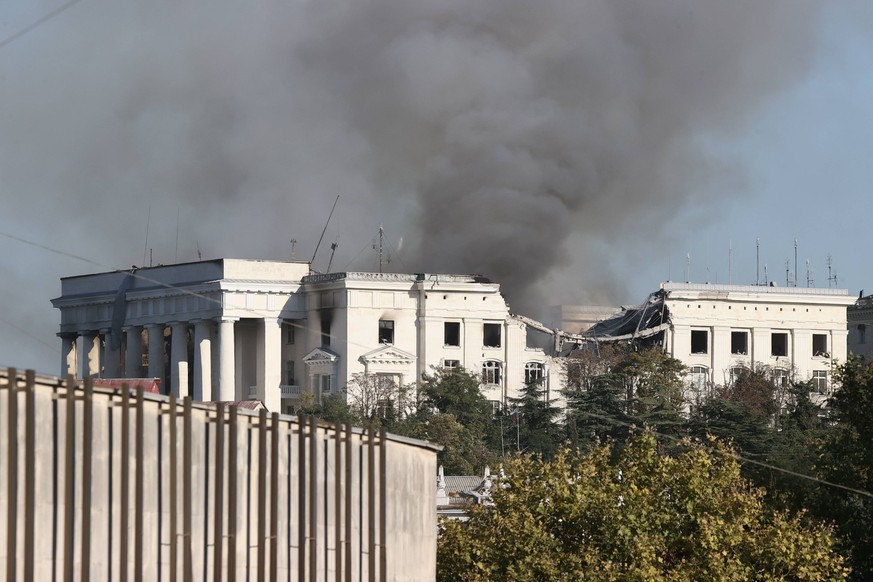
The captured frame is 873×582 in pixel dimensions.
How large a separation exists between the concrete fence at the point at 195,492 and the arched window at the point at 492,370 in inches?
3989

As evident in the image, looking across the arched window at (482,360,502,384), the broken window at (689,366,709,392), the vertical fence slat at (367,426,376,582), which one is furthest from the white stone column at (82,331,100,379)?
the vertical fence slat at (367,426,376,582)

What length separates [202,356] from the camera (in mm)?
134750

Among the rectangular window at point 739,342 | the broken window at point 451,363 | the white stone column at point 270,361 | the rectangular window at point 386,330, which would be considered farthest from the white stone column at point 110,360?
the rectangular window at point 739,342

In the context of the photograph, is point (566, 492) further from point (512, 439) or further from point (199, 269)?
point (199, 269)

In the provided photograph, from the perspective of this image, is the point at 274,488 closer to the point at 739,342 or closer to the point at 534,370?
the point at 534,370

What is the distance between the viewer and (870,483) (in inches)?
2000

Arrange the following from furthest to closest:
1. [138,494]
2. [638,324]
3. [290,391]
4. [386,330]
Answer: [638,324], [386,330], [290,391], [138,494]

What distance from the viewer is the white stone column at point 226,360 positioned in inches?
5172

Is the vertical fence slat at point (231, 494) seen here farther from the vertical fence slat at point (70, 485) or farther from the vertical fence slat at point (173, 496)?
the vertical fence slat at point (70, 485)

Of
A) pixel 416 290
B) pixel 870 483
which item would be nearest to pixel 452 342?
pixel 416 290

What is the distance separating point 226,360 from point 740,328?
125ft

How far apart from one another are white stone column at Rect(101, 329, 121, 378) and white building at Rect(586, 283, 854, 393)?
34.6m

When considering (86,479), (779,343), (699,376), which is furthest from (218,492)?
(779,343)

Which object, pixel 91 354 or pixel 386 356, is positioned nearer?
pixel 386 356
